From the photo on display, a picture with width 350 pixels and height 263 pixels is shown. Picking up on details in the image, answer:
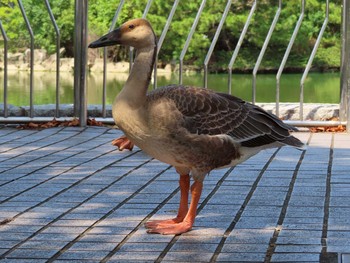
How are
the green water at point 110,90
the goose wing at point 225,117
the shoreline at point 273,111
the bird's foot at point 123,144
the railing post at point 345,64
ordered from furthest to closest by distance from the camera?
the green water at point 110,90
the shoreline at point 273,111
the railing post at point 345,64
the bird's foot at point 123,144
the goose wing at point 225,117

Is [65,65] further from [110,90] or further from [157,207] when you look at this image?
[157,207]

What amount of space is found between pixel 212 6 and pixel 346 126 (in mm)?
12574

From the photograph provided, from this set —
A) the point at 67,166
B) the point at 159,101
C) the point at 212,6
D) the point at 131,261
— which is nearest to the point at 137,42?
the point at 159,101

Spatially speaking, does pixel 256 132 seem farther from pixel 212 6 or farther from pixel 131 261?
pixel 212 6

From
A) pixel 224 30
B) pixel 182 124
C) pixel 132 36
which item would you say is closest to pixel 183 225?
pixel 182 124

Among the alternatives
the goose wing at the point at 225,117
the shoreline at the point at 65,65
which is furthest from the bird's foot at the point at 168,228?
the shoreline at the point at 65,65

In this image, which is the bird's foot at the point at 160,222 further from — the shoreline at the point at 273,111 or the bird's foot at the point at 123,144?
the shoreline at the point at 273,111

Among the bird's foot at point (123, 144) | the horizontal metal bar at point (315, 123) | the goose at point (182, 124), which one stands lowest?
the bird's foot at point (123, 144)

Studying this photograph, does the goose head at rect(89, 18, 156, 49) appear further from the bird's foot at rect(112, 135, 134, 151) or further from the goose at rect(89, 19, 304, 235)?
the bird's foot at rect(112, 135, 134, 151)

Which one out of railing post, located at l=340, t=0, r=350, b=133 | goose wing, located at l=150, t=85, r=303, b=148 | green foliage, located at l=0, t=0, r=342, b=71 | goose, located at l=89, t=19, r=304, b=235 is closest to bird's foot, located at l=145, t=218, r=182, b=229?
goose, located at l=89, t=19, r=304, b=235

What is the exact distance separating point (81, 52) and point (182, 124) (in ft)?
14.6

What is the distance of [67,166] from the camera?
6.78 meters

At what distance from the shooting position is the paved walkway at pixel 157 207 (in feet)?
14.3

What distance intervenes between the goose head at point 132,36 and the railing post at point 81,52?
13.7 feet
